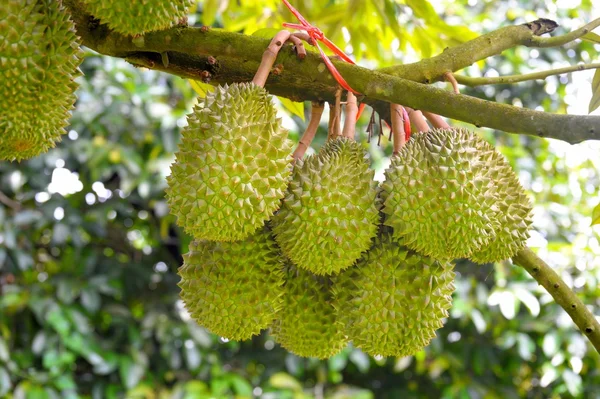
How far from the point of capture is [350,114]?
1109 mm

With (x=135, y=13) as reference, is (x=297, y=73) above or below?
below

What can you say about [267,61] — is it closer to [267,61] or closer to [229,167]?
[267,61]

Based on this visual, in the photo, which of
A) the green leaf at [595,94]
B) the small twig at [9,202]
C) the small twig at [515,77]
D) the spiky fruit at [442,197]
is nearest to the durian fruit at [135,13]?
the spiky fruit at [442,197]

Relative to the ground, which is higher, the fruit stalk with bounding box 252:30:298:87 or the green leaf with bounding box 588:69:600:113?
the fruit stalk with bounding box 252:30:298:87

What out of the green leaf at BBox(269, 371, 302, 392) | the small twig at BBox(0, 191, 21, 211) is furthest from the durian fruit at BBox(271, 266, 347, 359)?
the small twig at BBox(0, 191, 21, 211)

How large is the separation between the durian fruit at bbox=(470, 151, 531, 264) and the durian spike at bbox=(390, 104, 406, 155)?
0.53 ft

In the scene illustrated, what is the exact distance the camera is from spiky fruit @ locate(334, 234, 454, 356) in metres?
1.02

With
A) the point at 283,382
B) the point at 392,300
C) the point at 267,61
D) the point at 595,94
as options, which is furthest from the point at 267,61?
the point at 283,382

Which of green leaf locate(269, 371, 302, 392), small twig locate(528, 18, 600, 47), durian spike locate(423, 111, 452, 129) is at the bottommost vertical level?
green leaf locate(269, 371, 302, 392)

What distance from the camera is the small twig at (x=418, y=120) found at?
1146mm

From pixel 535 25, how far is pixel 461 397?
2175mm

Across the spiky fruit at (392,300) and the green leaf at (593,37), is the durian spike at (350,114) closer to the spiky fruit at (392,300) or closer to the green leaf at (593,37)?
the spiky fruit at (392,300)

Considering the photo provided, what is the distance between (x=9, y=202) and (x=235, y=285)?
1942 millimetres

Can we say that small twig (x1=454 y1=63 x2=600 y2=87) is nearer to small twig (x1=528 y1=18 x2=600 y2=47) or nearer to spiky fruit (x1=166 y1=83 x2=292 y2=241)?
small twig (x1=528 y1=18 x2=600 y2=47)
